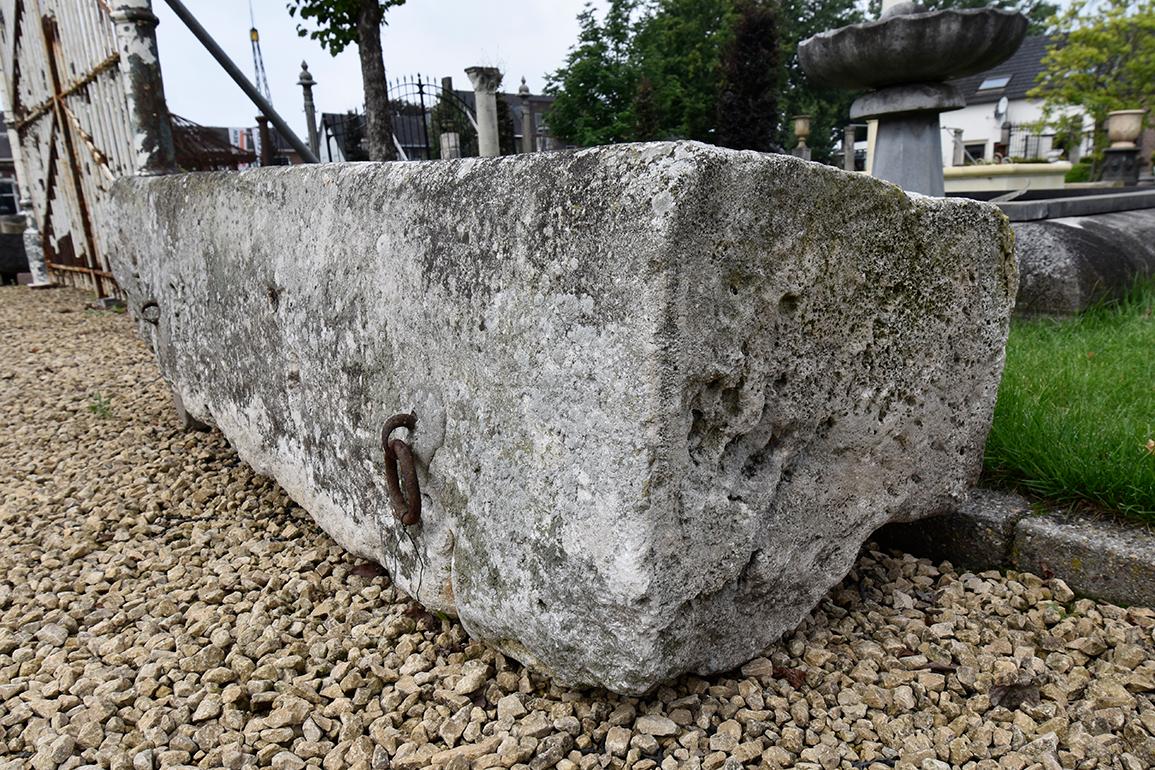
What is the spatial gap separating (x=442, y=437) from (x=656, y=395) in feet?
1.96

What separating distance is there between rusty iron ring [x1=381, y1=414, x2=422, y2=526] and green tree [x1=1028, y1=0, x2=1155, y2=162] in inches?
686

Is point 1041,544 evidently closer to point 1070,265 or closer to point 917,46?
point 1070,265

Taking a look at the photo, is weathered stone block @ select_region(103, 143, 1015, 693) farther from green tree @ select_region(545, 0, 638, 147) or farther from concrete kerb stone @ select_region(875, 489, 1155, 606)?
green tree @ select_region(545, 0, 638, 147)

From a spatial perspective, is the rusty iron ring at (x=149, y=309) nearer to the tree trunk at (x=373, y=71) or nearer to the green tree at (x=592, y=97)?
the tree trunk at (x=373, y=71)

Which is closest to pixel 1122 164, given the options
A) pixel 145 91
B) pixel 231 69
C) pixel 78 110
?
pixel 231 69

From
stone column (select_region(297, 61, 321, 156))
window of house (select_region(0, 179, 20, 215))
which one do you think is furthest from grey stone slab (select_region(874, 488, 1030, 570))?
window of house (select_region(0, 179, 20, 215))

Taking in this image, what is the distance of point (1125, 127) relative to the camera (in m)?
11.9

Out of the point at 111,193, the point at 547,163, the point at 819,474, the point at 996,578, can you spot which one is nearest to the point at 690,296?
the point at 547,163

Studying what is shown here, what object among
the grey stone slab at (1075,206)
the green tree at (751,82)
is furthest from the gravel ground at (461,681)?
the green tree at (751,82)

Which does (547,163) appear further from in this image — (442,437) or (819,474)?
(819,474)

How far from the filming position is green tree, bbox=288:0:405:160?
7.48 m

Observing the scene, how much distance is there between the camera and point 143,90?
4520 mm

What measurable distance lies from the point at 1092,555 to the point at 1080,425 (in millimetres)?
539

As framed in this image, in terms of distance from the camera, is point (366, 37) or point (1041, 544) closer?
point (1041, 544)
